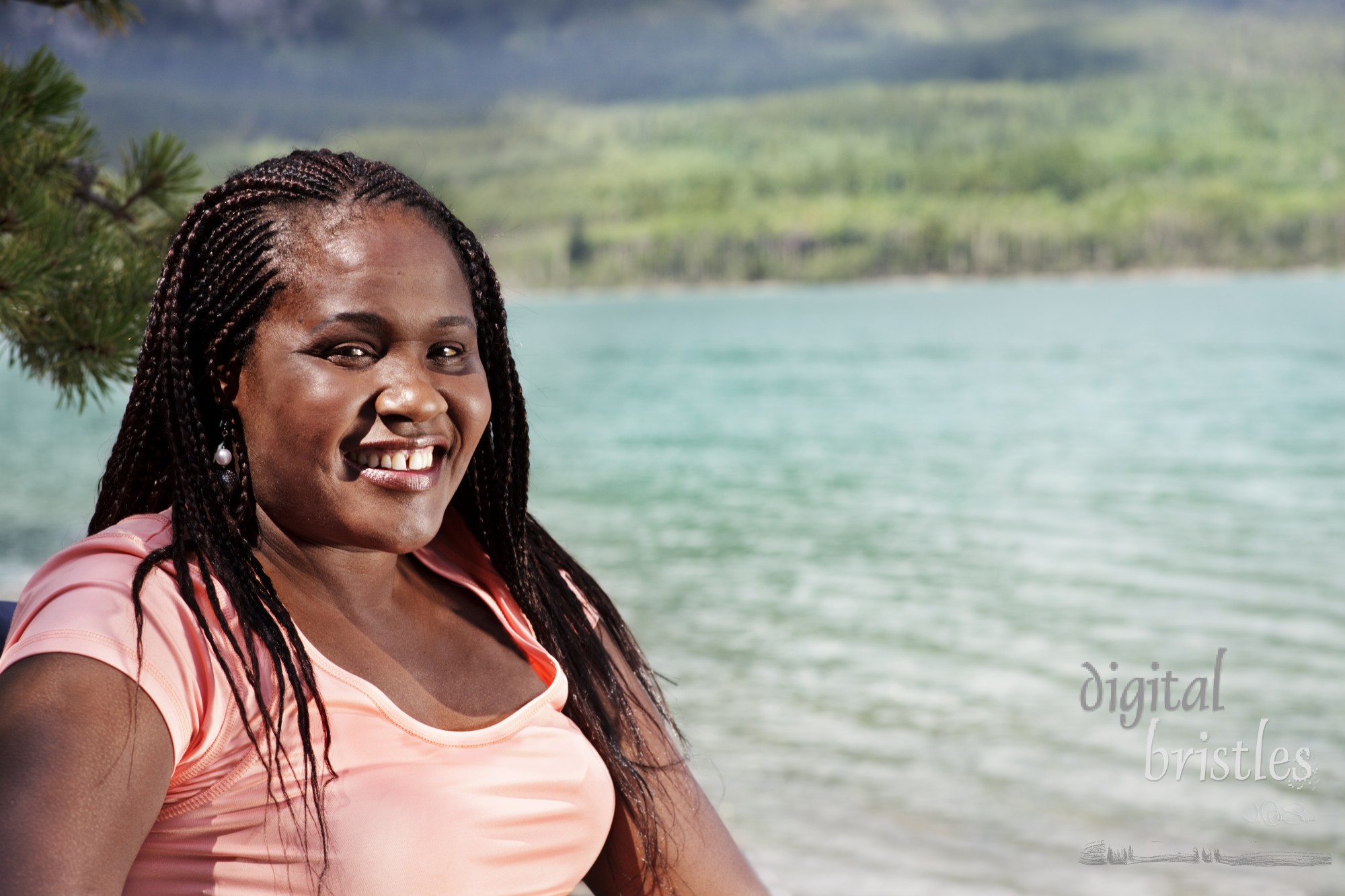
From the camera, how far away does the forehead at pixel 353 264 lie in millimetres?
1462

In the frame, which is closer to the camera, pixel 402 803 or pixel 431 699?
pixel 402 803

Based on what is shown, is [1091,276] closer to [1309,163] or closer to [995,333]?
[1309,163]

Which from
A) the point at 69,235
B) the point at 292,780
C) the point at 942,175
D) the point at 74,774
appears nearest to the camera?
the point at 74,774

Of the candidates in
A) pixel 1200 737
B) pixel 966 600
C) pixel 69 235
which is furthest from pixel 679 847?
pixel 966 600

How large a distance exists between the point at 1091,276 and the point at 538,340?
7069 centimetres

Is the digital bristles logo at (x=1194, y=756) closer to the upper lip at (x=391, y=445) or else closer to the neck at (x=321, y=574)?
the neck at (x=321, y=574)

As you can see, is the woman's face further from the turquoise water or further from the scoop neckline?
the turquoise water

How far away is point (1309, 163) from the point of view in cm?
14488

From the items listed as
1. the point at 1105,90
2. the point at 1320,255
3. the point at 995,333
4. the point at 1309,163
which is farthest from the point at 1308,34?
the point at 995,333

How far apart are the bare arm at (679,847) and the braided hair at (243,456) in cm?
2

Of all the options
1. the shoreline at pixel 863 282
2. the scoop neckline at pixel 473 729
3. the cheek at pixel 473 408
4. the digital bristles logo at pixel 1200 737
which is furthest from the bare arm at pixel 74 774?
Result: the shoreline at pixel 863 282

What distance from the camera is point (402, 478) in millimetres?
1513

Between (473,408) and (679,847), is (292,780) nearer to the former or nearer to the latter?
(473,408)

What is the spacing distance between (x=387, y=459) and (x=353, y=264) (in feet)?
0.68
